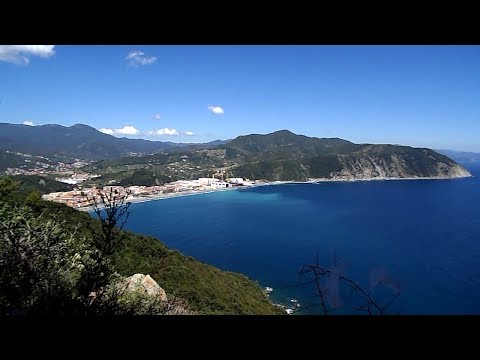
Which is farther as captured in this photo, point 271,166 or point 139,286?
point 271,166

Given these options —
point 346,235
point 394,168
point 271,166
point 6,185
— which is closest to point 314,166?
point 271,166

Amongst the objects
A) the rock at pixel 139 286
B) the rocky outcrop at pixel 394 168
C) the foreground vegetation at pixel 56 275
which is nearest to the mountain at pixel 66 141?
the rocky outcrop at pixel 394 168

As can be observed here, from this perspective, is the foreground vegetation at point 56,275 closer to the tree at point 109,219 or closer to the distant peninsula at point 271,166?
the tree at point 109,219

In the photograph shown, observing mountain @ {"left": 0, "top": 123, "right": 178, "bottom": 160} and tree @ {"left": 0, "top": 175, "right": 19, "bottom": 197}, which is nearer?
tree @ {"left": 0, "top": 175, "right": 19, "bottom": 197}

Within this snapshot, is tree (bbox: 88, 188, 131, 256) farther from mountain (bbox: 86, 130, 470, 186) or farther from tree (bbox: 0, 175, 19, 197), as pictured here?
mountain (bbox: 86, 130, 470, 186)

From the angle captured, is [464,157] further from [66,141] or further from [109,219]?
[109,219]

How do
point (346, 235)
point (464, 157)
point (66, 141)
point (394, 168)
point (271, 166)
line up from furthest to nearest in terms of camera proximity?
point (464, 157) < point (66, 141) < point (271, 166) < point (394, 168) < point (346, 235)

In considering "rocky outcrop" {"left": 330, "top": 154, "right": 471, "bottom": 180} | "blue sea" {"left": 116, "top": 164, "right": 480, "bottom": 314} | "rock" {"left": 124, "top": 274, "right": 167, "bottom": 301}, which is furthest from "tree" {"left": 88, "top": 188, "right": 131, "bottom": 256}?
"rocky outcrop" {"left": 330, "top": 154, "right": 471, "bottom": 180}

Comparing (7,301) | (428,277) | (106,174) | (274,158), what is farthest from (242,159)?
(7,301)
